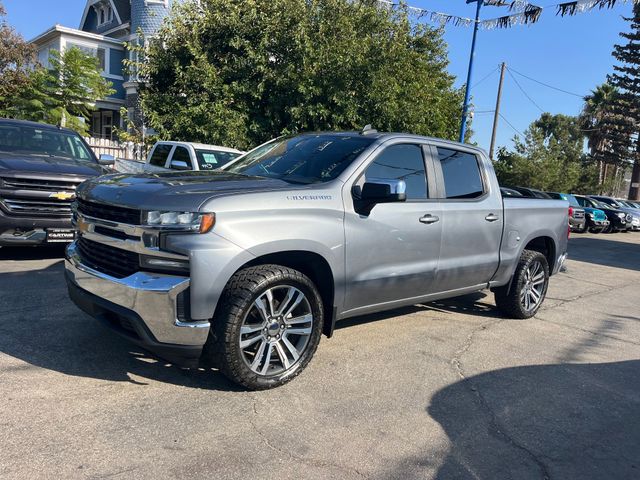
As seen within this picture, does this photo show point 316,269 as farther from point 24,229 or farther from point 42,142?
point 42,142

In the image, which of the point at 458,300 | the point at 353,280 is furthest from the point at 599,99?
the point at 353,280

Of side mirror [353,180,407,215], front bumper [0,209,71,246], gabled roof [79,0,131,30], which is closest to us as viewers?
side mirror [353,180,407,215]

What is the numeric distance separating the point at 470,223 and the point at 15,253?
6.47 m

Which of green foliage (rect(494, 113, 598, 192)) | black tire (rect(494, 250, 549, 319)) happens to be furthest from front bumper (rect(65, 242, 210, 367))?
green foliage (rect(494, 113, 598, 192))

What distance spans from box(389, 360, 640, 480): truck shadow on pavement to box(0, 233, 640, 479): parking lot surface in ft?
0.04

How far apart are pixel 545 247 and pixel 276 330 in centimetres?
423

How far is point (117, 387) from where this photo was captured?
12.0ft

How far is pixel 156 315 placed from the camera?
329 centimetres

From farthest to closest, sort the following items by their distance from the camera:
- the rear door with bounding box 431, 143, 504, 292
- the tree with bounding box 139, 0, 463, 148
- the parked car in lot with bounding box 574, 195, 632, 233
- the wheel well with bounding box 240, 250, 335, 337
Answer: the parked car in lot with bounding box 574, 195, 632, 233 < the tree with bounding box 139, 0, 463, 148 < the rear door with bounding box 431, 143, 504, 292 < the wheel well with bounding box 240, 250, 335, 337

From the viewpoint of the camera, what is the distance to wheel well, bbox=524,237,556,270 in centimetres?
641

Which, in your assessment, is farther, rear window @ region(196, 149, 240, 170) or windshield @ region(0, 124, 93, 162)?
rear window @ region(196, 149, 240, 170)

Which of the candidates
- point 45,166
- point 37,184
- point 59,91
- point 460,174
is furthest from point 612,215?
point 37,184

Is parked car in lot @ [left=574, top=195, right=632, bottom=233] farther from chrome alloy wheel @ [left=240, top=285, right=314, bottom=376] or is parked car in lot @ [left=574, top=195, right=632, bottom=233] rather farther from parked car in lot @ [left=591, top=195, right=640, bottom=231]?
chrome alloy wheel @ [left=240, top=285, right=314, bottom=376]

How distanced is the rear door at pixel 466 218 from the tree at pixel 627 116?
41.3m
